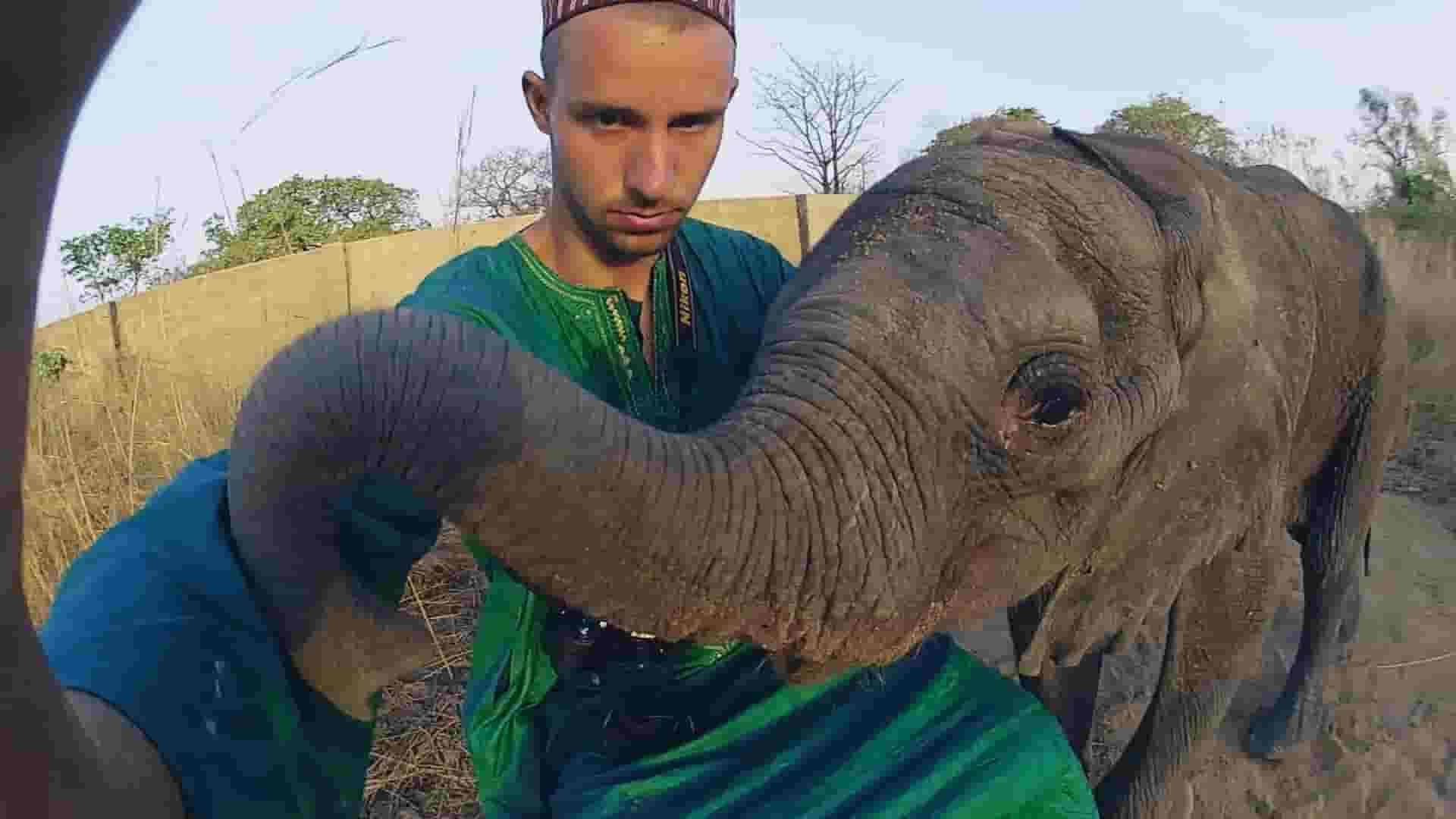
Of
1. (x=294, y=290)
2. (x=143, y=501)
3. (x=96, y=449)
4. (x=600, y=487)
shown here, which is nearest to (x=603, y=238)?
(x=600, y=487)

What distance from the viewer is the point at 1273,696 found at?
320 cm

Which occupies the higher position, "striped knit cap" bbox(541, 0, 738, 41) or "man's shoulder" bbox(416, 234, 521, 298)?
"striped knit cap" bbox(541, 0, 738, 41)

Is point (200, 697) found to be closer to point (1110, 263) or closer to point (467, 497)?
point (467, 497)

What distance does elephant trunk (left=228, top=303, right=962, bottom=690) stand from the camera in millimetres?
913

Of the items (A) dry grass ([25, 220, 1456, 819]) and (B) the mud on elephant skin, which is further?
(A) dry grass ([25, 220, 1456, 819])

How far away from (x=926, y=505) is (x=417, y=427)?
66cm

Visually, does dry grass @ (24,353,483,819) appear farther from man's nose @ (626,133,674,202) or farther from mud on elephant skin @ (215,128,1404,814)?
mud on elephant skin @ (215,128,1404,814)

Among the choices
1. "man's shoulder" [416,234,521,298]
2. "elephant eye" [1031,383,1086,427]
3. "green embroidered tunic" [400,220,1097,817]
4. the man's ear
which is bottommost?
"green embroidered tunic" [400,220,1097,817]

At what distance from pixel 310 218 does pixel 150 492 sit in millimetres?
6932

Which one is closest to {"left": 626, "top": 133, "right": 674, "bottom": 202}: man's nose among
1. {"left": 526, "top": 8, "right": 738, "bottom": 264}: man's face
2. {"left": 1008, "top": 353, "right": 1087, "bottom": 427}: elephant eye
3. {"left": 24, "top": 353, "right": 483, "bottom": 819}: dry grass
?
{"left": 526, "top": 8, "right": 738, "bottom": 264}: man's face

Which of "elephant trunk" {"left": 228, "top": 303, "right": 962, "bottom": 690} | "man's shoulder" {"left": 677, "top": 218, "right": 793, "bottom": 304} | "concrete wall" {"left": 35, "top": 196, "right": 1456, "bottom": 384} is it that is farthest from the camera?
"concrete wall" {"left": 35, "top": 196, "right": 1456, "bottom": 384}

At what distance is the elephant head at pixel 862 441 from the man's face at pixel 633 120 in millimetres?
232

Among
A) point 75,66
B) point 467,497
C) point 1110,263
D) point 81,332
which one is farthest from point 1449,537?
point 81,332

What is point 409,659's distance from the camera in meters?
0.98
